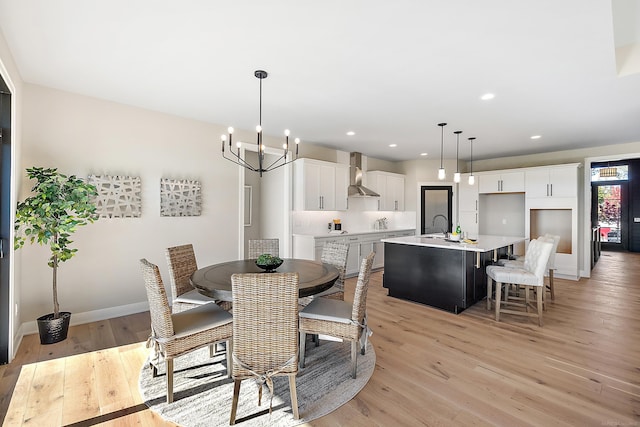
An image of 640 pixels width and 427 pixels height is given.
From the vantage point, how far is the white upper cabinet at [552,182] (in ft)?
19.1

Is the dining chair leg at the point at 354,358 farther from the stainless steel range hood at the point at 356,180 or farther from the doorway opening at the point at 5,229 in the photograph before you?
the stainless steel range hood at the point at 356,180

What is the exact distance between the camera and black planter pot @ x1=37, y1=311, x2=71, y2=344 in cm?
293

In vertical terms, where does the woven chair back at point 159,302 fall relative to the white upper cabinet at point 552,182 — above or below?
below

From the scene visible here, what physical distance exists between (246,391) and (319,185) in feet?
12.9

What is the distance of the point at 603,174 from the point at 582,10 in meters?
11.2

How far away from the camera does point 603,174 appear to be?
10031 mm

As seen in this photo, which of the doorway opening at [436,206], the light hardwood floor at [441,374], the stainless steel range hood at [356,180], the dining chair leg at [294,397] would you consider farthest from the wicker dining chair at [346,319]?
the doorway opening at [436,206]

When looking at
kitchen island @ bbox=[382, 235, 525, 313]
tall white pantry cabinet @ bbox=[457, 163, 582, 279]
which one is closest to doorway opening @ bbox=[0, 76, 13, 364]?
kitchen island @ bbox=[382, 235, 525, 313]

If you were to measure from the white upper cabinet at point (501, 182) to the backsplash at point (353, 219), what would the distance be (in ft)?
5.54

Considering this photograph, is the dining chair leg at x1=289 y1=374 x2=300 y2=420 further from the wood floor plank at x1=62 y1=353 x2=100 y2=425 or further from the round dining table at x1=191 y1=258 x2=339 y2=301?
the wood floor plank at x1=62 y1=353 x2=100 y2=425

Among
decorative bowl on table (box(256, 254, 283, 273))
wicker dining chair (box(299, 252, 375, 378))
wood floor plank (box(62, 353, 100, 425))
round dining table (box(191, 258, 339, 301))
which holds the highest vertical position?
decorative bowl on table (box(256, 254, 283, 273))

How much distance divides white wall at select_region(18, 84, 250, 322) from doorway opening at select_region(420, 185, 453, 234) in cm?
499

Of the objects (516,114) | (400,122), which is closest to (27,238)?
(400,122)

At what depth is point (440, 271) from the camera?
4.08 meters
